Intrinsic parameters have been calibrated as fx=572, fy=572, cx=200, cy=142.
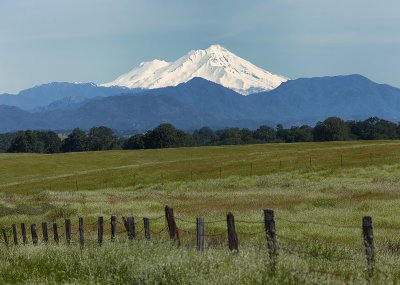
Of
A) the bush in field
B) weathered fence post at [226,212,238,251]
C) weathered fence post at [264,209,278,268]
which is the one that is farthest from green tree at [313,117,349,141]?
weathered fence post at [264,209,278,268]

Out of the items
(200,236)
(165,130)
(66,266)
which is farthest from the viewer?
(165,130)

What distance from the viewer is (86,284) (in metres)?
10.9

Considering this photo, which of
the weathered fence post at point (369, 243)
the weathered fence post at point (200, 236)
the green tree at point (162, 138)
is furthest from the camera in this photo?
the green tree at point (162, 138)

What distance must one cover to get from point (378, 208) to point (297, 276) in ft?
73.4

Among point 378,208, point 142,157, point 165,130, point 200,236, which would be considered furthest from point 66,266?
point 165,130

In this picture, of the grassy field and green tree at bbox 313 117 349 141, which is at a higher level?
green tree at bbox 313 117 349 141

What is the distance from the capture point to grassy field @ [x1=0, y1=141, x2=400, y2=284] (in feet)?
36.4

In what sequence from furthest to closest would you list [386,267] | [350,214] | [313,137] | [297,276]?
[313,137]
[350,214]
[386,267]
[297,276]

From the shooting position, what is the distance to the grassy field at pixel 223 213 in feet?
36.4

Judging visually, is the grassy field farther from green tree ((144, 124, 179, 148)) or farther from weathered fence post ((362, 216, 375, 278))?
green tree ((144, 124, 179, 148))

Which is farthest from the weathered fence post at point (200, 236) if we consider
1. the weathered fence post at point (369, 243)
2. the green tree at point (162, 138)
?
the green tree at point (162, 138)

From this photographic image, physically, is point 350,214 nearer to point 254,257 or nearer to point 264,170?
point 254,257

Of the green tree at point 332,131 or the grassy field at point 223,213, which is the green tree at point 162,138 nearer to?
the green tree at point 332,131

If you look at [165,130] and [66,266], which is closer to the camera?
[66,266]
